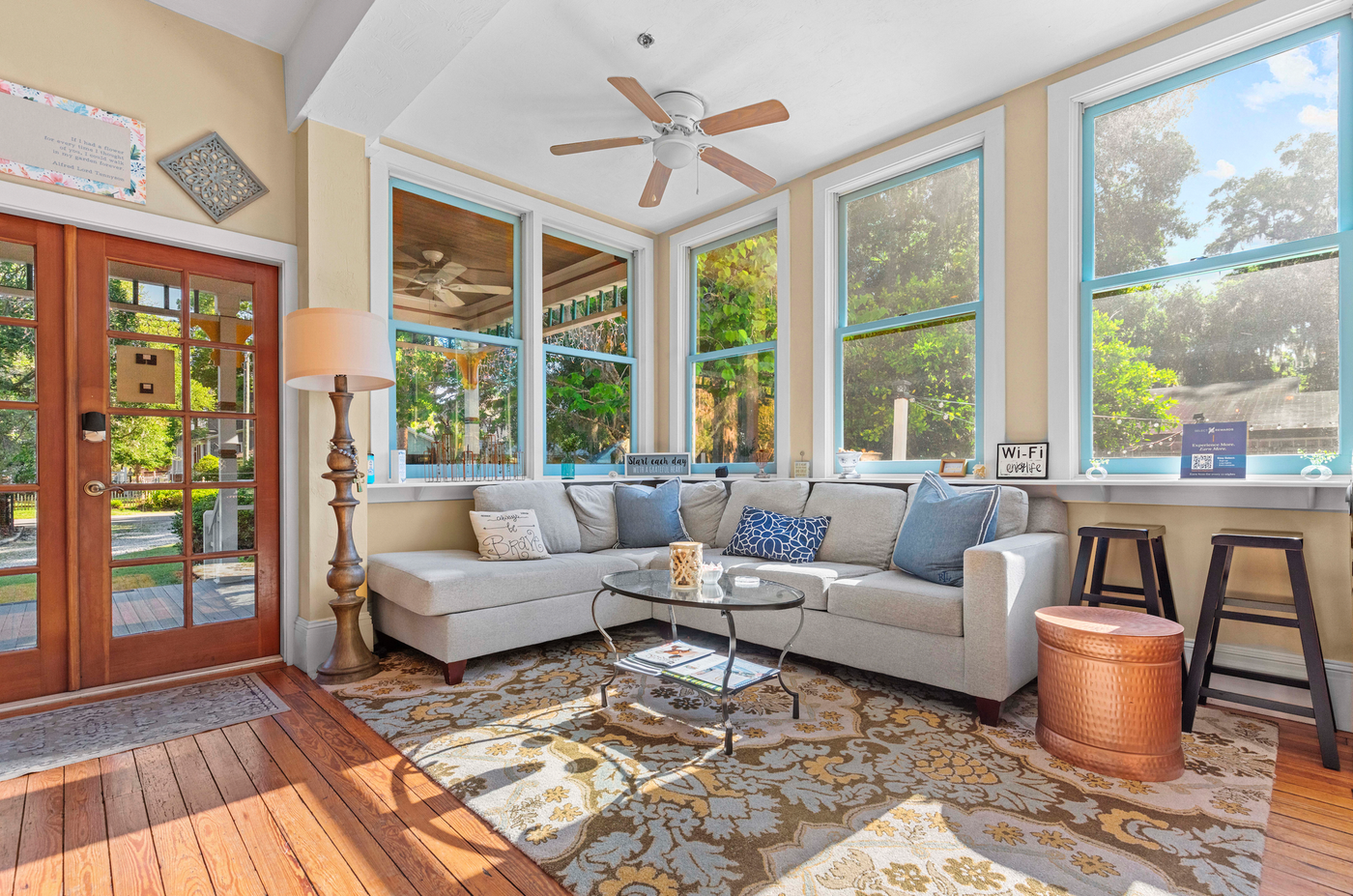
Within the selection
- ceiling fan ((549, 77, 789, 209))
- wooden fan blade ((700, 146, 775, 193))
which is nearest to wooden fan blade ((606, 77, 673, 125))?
ceiling fan ((549, 77, 789, 209))

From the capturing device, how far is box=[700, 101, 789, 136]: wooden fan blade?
2887 millimetres

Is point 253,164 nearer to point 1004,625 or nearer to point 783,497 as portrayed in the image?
point 783,497

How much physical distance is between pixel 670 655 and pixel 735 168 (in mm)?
2495

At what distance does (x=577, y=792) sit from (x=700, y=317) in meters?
3.83

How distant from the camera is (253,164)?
3.21m

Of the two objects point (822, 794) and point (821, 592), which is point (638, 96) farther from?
point (822, 794)

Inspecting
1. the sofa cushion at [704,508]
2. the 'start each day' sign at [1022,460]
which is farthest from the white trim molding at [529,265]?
the 'start each day' sign at [1022,460]

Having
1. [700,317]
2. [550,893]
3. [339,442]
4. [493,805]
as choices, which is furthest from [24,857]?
[700,317]

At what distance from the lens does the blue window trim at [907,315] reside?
3.63 metres

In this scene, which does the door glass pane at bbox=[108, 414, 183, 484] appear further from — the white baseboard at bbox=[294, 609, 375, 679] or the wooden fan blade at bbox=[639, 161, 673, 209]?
the wooden fan blade at bbox=[639, 161, 673, 209]

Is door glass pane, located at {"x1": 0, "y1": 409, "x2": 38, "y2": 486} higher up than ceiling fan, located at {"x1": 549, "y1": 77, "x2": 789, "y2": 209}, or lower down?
lower down

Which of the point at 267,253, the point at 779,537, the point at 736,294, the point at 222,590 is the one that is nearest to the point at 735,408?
the point at 736,294

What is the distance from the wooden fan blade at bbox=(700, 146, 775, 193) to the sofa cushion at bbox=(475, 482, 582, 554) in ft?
6.96

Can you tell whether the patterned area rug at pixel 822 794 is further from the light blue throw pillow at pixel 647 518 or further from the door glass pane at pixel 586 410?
the door glass pane at pixel 586 410
